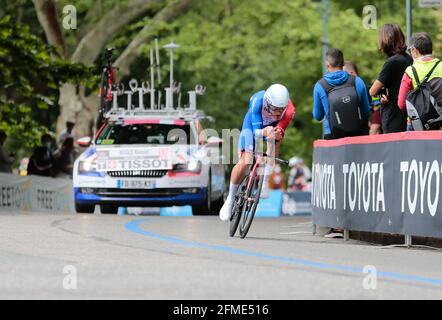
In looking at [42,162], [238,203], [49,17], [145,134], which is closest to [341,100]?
[238,203]

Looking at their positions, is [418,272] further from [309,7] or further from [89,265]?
[309,7]

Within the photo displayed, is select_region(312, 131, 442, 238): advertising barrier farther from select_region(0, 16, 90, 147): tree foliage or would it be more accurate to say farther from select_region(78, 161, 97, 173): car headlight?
select_region(0, 16, 90, 147): tree foliage

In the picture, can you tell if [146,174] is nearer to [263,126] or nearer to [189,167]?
[189,167]

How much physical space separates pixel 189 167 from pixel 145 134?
1.24 meters

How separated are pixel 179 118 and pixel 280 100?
9130 millimetres

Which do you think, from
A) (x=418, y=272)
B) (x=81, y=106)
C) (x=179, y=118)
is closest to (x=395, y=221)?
(x=418, y=272)

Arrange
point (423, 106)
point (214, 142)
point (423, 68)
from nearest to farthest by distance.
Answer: point (423, 106) < point (423, 68) < point (214, 142)

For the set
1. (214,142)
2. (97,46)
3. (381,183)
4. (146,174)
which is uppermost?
(97,46)

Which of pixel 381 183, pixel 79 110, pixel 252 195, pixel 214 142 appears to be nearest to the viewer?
pixel 381 183

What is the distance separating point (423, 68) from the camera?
1474 centimetres

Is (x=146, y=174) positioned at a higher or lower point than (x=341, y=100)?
lower

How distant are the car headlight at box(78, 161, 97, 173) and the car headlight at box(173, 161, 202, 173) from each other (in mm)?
1253

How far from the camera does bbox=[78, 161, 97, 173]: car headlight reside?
22922mm

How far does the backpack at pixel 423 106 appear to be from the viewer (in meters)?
14.6
